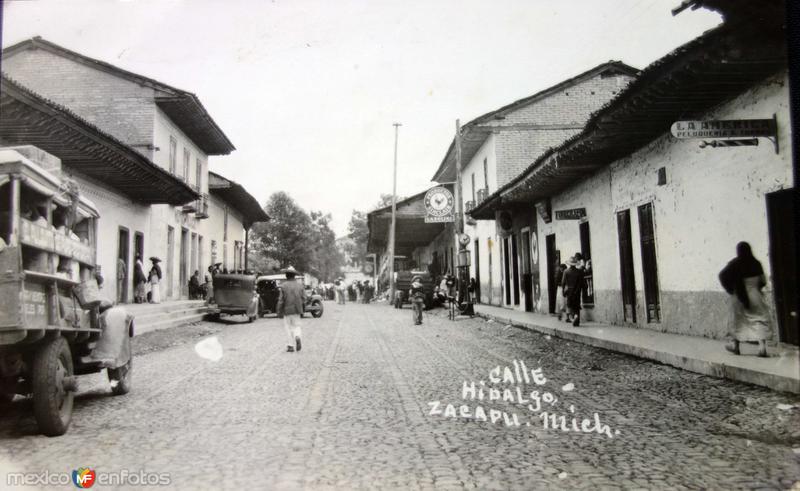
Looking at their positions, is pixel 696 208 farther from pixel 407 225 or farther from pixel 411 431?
pixel 407 225

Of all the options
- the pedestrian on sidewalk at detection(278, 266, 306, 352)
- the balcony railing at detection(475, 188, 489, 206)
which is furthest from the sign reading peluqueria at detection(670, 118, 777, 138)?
the balcony railing at detection(475, 188, 489, 206)

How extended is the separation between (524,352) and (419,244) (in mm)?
36814

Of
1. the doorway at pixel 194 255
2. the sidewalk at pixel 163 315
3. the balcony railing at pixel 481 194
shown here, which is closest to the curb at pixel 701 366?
the sidewalk at pixel 163 315

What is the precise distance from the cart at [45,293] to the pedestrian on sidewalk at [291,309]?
4615mm

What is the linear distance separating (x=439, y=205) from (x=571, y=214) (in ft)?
32.7

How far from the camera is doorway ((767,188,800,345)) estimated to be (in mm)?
7166

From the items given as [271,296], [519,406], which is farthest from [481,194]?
[519,406]

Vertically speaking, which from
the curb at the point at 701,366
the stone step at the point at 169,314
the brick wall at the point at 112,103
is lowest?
the curb at the point at 701,366

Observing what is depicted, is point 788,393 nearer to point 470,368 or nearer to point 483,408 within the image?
point 483,408

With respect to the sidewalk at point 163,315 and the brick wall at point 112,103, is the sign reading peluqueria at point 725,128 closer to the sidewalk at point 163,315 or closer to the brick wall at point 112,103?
the sidewalk at point 163,315

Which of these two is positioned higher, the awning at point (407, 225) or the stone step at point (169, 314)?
the awning at point (407, 225)

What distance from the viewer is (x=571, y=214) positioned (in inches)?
560

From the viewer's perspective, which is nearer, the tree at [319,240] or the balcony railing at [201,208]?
the balcony railing at [201,208]

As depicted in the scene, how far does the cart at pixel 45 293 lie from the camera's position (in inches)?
157
